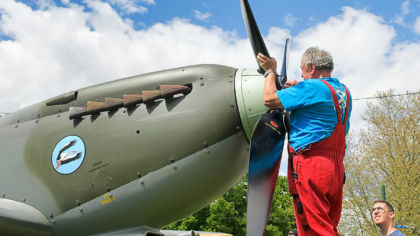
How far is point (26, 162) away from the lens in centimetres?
471

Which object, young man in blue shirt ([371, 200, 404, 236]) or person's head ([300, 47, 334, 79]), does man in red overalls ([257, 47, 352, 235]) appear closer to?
person's head ([300, 47, 334, 79])

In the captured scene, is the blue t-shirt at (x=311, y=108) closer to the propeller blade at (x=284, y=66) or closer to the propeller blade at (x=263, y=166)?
the propeller blade at (x=263, y=166)

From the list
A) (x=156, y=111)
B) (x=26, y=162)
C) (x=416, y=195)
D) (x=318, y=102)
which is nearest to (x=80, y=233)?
(x=26, y=162)

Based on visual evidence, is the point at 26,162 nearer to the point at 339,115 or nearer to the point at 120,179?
the point at 120,179

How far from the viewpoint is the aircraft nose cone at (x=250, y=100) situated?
13.4 feet

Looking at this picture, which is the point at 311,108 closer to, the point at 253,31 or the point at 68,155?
the point at 253,31

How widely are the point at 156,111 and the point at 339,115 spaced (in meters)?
1.94

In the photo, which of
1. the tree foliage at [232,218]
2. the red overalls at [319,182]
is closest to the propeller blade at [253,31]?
the red overalls at [319,182]

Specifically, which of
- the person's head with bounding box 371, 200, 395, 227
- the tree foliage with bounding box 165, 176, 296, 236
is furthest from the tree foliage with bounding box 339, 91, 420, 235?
the person's head with bounding box 371, 200, 395, 227

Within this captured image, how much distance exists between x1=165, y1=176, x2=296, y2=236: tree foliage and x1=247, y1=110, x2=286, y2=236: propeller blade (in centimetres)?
3054

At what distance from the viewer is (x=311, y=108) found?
325 centimetres

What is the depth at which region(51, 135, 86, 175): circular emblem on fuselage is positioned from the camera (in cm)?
440

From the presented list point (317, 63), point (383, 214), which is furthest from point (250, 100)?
point (383, 214)

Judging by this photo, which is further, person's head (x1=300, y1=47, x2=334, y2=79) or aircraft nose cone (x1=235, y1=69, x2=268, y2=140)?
aircraft nose cone (x1=235, y1=69, x2=268, y2=140)
